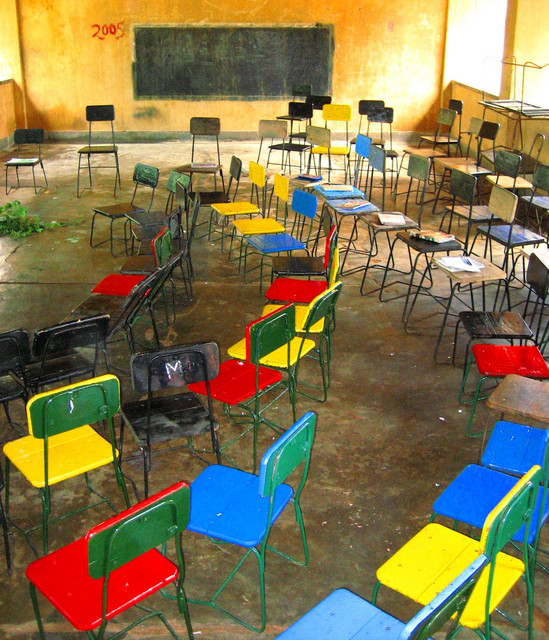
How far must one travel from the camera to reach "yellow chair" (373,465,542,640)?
2312 mm

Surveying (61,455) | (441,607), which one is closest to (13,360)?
(61,455)

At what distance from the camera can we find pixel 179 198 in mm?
6480

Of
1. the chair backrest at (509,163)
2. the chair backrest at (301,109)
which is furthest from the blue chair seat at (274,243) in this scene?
the chair backrest at (301,109)

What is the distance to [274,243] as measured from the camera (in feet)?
19.5

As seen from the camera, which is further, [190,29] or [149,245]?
[190,29]

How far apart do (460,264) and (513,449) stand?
1.93 meters

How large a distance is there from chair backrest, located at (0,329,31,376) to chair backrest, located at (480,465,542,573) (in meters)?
2.50

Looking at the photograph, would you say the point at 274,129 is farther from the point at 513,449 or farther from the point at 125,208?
the point at 513,449

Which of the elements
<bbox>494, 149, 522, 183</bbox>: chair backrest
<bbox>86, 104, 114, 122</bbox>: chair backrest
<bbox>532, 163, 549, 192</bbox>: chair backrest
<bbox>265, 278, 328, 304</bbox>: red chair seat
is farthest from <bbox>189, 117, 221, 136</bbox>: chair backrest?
<bbox>265, 278, 328, 304</bbox>: red chair seat

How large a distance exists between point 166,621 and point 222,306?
11.2 ft

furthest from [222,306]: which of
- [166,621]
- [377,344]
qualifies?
[166,621]

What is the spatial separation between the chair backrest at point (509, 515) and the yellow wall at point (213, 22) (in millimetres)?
11320

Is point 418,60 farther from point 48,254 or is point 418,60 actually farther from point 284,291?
point 284,291

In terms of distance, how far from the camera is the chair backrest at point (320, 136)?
8.75m
